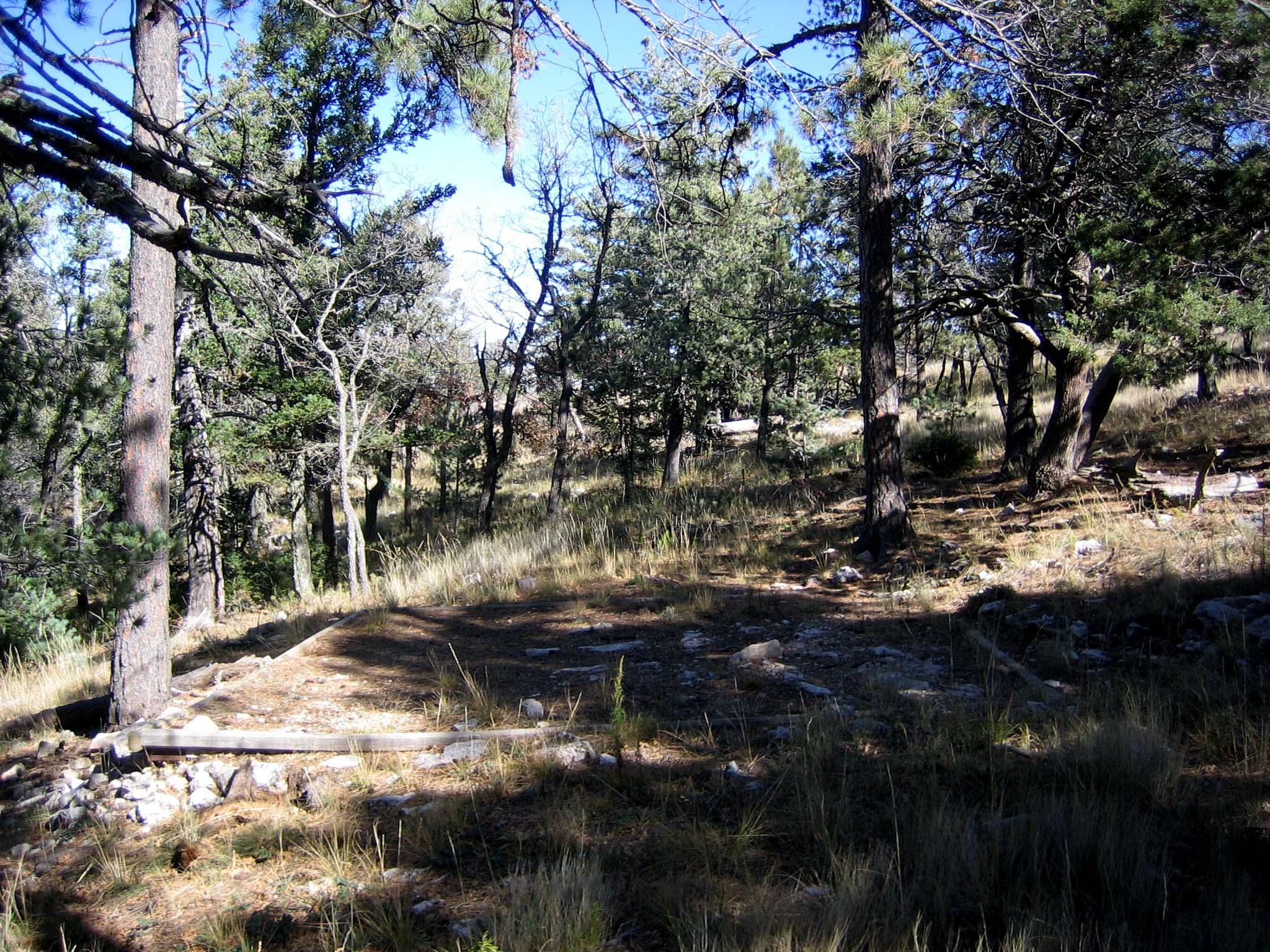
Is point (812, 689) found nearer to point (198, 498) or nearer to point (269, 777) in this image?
point (269, 777)

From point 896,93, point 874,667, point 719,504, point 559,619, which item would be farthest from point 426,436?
point 874,667

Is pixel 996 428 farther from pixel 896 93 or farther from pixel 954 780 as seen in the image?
pixel 954 780

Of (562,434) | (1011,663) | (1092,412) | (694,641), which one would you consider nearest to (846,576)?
(694,641)

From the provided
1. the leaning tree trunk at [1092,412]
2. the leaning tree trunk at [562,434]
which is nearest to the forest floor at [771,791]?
the leaning tree trunk at [1092,412]

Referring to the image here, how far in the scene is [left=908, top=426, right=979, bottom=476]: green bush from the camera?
12.4 metres

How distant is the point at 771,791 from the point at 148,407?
4486mm

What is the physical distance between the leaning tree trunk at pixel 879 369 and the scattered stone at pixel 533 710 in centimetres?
470

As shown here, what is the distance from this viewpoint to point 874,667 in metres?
5.50

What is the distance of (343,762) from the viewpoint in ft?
14.7

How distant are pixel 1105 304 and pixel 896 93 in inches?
102

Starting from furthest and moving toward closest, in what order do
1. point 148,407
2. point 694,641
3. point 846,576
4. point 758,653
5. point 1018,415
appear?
point 1018,415 < point 846,576 < point 694,641 < point 758,653 < point 148,407

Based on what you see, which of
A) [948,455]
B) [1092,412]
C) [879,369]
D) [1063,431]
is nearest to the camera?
[879,369]

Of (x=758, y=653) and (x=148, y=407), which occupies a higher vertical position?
(x=148, y=407)

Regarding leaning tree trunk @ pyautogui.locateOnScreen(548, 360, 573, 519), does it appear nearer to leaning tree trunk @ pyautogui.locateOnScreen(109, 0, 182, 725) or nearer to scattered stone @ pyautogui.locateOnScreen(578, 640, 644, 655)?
scattered stone @ pyautogui.locateOnScreen(578, 640, 644, 655)
